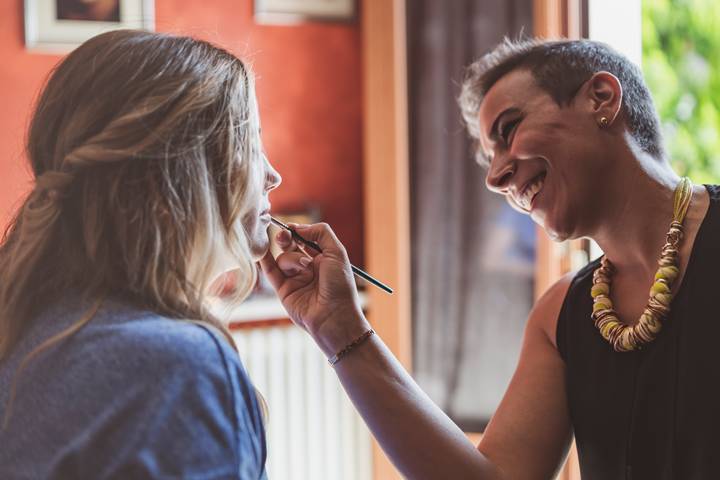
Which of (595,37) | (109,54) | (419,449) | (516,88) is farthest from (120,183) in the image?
(595,37)

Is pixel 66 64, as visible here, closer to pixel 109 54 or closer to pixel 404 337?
pixel 109 54

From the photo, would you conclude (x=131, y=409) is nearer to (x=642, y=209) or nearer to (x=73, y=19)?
(x=642, y=209)

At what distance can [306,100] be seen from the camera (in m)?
2.74

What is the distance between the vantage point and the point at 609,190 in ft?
3.99

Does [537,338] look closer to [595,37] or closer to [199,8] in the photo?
[595,37]

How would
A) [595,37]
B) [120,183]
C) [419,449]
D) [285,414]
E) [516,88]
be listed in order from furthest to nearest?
[285,414], [595,37], [516,88], [419,449], [120,183]

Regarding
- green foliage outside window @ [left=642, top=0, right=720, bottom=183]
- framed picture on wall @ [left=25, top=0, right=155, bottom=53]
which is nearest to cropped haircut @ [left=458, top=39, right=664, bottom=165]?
framed picture on wall @ [left=25, top=0, right=155, bottom=53]

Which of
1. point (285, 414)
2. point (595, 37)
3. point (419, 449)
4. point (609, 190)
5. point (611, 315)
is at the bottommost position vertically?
point (285, 414)

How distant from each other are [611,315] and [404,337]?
4.79 ft

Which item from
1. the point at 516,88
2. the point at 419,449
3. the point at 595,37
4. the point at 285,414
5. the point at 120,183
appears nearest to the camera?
the point at 120,183

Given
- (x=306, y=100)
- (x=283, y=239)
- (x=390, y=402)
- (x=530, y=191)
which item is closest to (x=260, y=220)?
(x=283, y=239)

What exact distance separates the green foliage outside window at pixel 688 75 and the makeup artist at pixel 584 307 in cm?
246

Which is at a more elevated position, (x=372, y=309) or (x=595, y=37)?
(x=595, y=37)

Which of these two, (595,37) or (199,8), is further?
(199,8)
